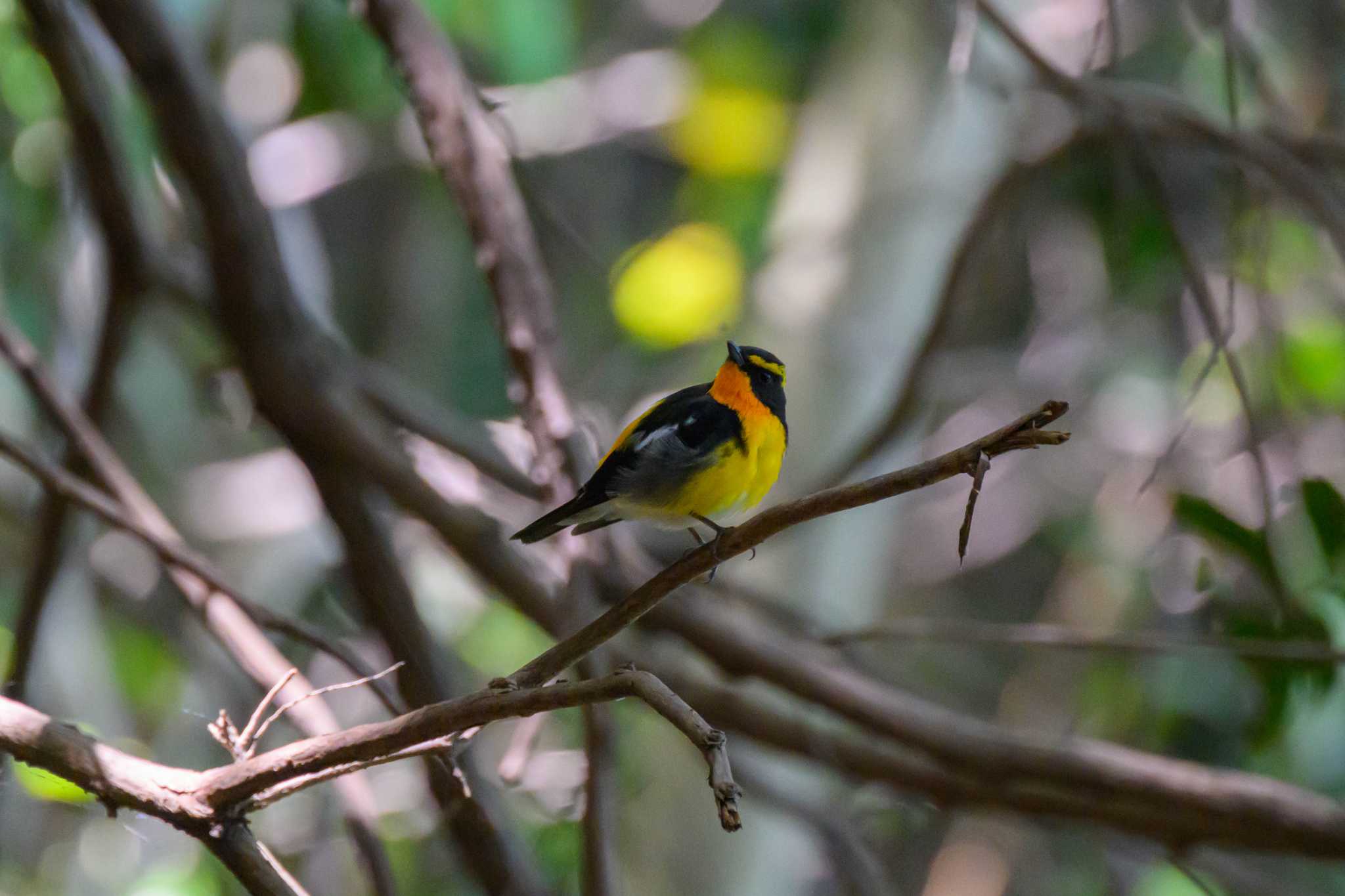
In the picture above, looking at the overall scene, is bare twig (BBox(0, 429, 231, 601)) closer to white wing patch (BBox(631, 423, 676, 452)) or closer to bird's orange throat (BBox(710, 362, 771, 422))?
Result: white wing patch (BBox(631, 423, 676, 452))

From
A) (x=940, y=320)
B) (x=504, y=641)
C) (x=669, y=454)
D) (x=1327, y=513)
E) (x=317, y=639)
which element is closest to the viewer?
(x=317, y=639)

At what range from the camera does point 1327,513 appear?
3.31 metres

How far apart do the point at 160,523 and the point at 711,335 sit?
7.48 ft

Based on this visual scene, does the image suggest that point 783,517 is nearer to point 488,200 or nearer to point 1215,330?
point 1215,330

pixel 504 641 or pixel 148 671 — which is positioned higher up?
pixel 148 671

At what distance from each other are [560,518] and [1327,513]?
6.91 ft

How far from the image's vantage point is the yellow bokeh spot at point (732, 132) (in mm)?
7051

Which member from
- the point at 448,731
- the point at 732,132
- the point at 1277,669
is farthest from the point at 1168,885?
the point at 448,731

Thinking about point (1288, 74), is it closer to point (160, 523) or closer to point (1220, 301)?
point (1220, 301)

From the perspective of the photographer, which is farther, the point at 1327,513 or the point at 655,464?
the point at 1327,513

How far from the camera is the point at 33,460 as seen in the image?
304cm

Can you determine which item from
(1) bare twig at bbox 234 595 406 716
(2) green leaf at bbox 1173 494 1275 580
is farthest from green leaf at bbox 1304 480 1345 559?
(1) bare twig at bbox 234 595 406 716

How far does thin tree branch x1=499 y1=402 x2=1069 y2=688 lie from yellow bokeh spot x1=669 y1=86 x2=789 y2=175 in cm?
517

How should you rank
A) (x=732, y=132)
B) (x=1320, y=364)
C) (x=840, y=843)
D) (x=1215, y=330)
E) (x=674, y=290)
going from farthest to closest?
(x=732, y=132) → (x=1320, y=364) → (x=674, y=290) → (x=840, y=843) → (x=1215, y=330)
